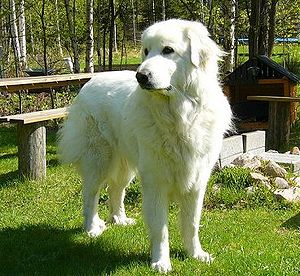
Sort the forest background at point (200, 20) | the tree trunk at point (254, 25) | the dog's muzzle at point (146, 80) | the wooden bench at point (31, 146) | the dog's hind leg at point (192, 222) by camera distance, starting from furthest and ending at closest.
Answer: the forest background at point (200, 20) → the tree trunk at point (254, 25) → the wooden bench at point (31, 146) → the dog's hind leg at point (192, 222) → the dog's muzzle at point (146, 80)

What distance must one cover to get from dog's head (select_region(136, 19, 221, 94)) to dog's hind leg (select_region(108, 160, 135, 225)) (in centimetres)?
142

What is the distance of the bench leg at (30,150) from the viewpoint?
610 centimetres

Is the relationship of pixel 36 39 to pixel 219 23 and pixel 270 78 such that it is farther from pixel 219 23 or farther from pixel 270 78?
pixel 270 78

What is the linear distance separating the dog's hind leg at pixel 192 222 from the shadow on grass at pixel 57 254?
0.33 meters

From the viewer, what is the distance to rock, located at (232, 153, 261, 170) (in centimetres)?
602

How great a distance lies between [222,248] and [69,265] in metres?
1.17

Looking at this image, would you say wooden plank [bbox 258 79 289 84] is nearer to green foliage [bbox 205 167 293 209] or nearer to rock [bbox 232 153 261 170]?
rock [bbox 232 153 261 170]

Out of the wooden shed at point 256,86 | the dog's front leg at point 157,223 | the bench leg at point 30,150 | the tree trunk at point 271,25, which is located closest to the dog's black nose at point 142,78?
the dog's front leg at point 157,223

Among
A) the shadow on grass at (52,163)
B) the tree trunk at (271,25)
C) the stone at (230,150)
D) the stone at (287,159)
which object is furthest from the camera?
the tree trunk at (271,25)

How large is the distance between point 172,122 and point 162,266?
0.97m

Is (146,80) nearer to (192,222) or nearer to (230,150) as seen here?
(192,222)

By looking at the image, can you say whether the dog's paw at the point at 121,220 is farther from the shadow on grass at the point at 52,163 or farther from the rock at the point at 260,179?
the shadow on grass at the point at 52,163

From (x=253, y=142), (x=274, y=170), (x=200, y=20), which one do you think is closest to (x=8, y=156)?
(x=253, y=142)

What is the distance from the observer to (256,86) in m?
9.99
